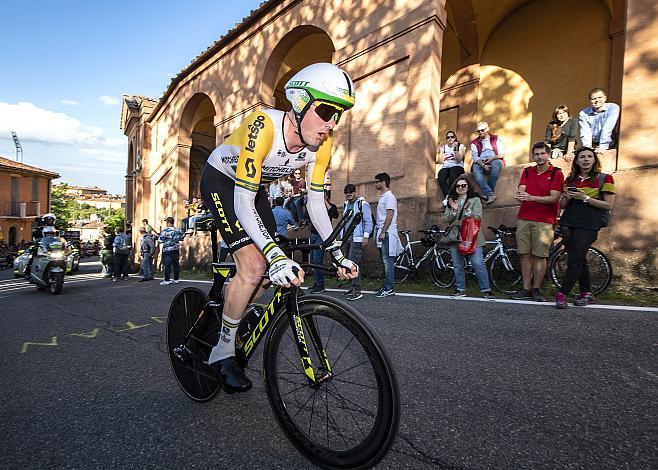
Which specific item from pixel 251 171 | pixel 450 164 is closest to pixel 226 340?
pixel 251 171

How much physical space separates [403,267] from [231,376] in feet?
21.0

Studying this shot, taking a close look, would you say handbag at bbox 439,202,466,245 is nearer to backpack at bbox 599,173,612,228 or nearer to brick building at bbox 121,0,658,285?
brick building at bbox 121,0,658,285

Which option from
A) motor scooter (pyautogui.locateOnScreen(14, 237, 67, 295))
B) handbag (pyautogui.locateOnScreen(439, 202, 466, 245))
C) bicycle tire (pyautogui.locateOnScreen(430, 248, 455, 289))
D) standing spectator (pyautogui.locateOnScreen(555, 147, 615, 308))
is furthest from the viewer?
motor scooter (pyautogui.locateOnScreen(14, 237, 67, 295))

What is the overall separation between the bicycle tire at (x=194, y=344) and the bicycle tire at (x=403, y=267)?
5.93 m

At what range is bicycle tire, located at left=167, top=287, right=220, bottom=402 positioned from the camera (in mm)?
2326

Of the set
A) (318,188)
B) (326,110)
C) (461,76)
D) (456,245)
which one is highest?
(461,76)

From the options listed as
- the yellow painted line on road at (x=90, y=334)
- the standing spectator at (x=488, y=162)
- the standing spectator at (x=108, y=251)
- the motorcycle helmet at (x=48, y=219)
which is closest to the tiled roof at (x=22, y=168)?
the standing spectator at (x=108, y=251)

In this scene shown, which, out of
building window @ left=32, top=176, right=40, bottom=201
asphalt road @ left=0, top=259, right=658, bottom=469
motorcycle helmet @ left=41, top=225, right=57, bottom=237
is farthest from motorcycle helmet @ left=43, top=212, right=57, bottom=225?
building window @ left=32, top=176, right=40, bottom=201

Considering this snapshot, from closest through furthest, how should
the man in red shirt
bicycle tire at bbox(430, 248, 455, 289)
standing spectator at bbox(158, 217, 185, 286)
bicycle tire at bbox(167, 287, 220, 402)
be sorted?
bicycle tire at bbox(167, 287, 220, 402) → the man in red shirt → bicycle tire at bbox(430, 248, 455, 289) → standing spectator at bbox(158, 217, 185, 286)

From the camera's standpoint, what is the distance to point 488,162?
7.41 m

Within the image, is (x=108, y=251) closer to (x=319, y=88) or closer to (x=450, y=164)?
(x=450, y=164)

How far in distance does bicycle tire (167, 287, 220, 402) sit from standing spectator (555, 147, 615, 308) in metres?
4.31

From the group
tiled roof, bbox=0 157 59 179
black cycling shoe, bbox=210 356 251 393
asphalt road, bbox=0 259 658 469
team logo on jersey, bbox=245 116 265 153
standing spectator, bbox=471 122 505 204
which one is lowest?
asphalt road, bbox=0 259 658 469

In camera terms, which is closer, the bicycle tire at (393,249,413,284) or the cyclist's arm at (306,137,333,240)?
the cyclist's arm at (306,137,333,240)
